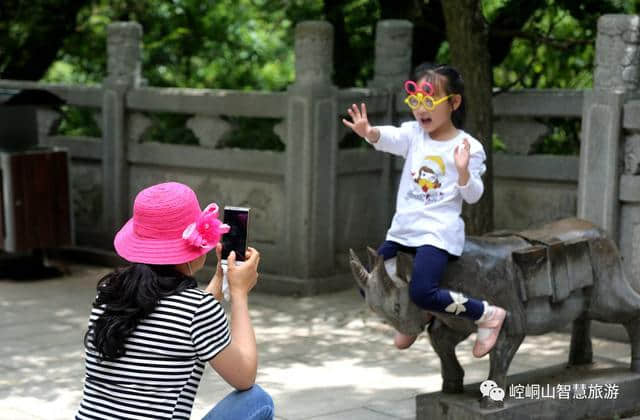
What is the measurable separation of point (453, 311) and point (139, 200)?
1873 mm

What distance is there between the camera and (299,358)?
695 cm

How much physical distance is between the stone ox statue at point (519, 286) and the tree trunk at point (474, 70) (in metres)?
1.98

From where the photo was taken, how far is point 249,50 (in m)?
13.1

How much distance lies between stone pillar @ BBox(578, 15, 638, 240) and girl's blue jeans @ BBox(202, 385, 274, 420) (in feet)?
13.4

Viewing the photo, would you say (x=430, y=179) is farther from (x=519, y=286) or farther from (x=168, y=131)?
(x=168, y=131)

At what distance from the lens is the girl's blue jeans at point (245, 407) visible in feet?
12.6

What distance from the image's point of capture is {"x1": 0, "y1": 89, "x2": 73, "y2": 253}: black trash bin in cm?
931

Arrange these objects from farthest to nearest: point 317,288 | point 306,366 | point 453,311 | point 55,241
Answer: point 55,241 → point 317,288 → point 306,366 → point 453,311

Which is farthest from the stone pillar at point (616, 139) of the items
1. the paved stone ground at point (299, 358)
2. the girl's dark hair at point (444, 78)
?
the girl's dark hair at point (444, 78)

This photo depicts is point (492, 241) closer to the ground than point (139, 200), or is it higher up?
closer to the ground

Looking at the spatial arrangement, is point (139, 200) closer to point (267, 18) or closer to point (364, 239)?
point (364, 239)

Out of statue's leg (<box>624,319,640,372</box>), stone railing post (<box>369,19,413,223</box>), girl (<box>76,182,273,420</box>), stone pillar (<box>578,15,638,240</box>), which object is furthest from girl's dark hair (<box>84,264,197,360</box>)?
stone railing post (<box>369,19,413,223</box>)

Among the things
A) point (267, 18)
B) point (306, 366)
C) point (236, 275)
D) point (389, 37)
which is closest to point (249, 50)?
point (267, 18)

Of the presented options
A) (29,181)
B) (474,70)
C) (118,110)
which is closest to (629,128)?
(474,70)
